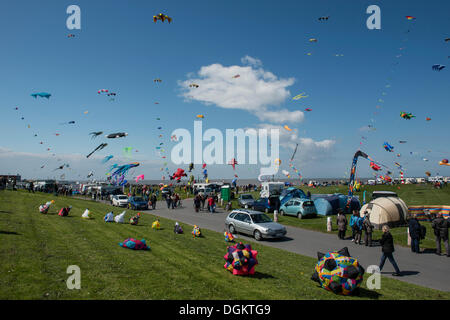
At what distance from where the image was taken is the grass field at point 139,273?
5.95 meters

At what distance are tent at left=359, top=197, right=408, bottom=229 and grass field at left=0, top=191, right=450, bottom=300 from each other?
8.84m

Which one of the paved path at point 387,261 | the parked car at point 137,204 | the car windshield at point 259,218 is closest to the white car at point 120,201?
the parked car at point 137,204

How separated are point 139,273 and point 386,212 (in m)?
16.1

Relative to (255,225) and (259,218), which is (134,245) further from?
(259,218)

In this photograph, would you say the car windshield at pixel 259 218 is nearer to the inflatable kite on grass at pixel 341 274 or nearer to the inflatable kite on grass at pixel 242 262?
the inflatable kite on grass at pixel 242 262

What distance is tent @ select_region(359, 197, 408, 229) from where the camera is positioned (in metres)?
17.0

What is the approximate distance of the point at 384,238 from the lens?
898cm

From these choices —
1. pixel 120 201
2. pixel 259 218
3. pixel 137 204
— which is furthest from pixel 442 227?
pixel 120 201

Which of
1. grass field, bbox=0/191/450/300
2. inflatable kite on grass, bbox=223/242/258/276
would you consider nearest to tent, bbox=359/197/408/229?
grass field, bbox=0/191/450/300

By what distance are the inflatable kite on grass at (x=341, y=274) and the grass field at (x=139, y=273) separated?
0.77 ft

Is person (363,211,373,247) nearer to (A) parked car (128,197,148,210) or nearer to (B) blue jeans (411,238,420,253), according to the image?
(B) blue jeans (411,238,420,253)

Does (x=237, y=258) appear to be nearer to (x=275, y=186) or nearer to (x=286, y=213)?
(x=286, y=213)

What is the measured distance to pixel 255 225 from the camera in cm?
1548

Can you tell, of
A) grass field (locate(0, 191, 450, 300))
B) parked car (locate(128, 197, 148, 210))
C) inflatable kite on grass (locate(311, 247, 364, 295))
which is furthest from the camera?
parked car (locate(128, 197, 148, 210))
